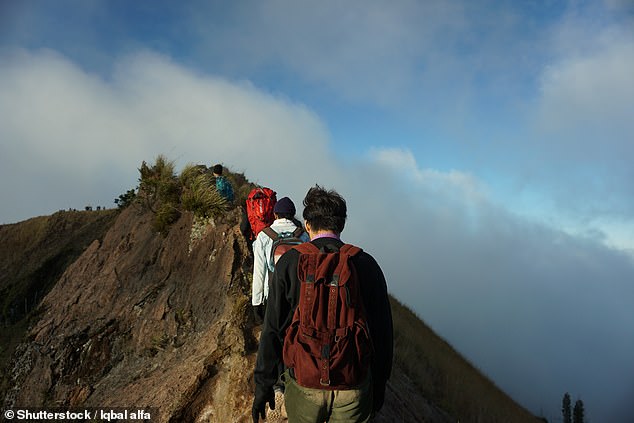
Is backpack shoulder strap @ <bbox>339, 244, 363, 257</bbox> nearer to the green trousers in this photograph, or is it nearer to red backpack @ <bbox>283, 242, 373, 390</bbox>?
red backpack @ <bbox>283, 242, 373, 390</bbox>

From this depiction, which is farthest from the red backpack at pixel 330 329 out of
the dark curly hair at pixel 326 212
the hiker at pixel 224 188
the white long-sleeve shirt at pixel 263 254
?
the hiker at pixel 224 188

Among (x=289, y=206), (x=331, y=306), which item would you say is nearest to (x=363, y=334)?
(x=331, y=306)

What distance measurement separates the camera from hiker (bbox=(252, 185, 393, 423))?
2.62 meters

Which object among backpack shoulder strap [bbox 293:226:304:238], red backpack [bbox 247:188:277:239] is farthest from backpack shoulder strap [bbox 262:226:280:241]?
red backpack [bbox 247:188:277:239]

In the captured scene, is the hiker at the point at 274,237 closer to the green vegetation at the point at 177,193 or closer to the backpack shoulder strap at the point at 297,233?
the backpack shoulder strap at the point at 297,233

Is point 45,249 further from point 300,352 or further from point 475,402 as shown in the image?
point 300,352

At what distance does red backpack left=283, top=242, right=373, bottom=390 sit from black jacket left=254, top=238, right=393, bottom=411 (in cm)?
19

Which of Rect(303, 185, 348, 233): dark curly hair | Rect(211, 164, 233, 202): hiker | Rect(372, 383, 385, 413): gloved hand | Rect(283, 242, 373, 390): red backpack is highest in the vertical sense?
Rect(211, 164, 233, 202): hiker

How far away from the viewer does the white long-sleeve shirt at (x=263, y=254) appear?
16.5 feet

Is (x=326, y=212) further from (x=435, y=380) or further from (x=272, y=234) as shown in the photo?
(x=435, y=380)

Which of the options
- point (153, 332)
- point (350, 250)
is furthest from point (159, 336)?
point (350, 250)

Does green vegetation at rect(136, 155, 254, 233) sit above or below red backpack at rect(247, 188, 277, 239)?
above

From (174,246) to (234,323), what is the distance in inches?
158

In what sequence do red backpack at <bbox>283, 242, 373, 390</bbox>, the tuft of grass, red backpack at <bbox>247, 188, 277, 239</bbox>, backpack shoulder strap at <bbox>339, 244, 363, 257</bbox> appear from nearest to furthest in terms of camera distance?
red backpack at <bbox>283, 242, 373, 390</bbox> < backpack shoulder strap at <bbox>339, 244, 363, 257</bbox> < red backpack at <bbox>247, 188, 277, 239</bbox> < the tuft of grass
